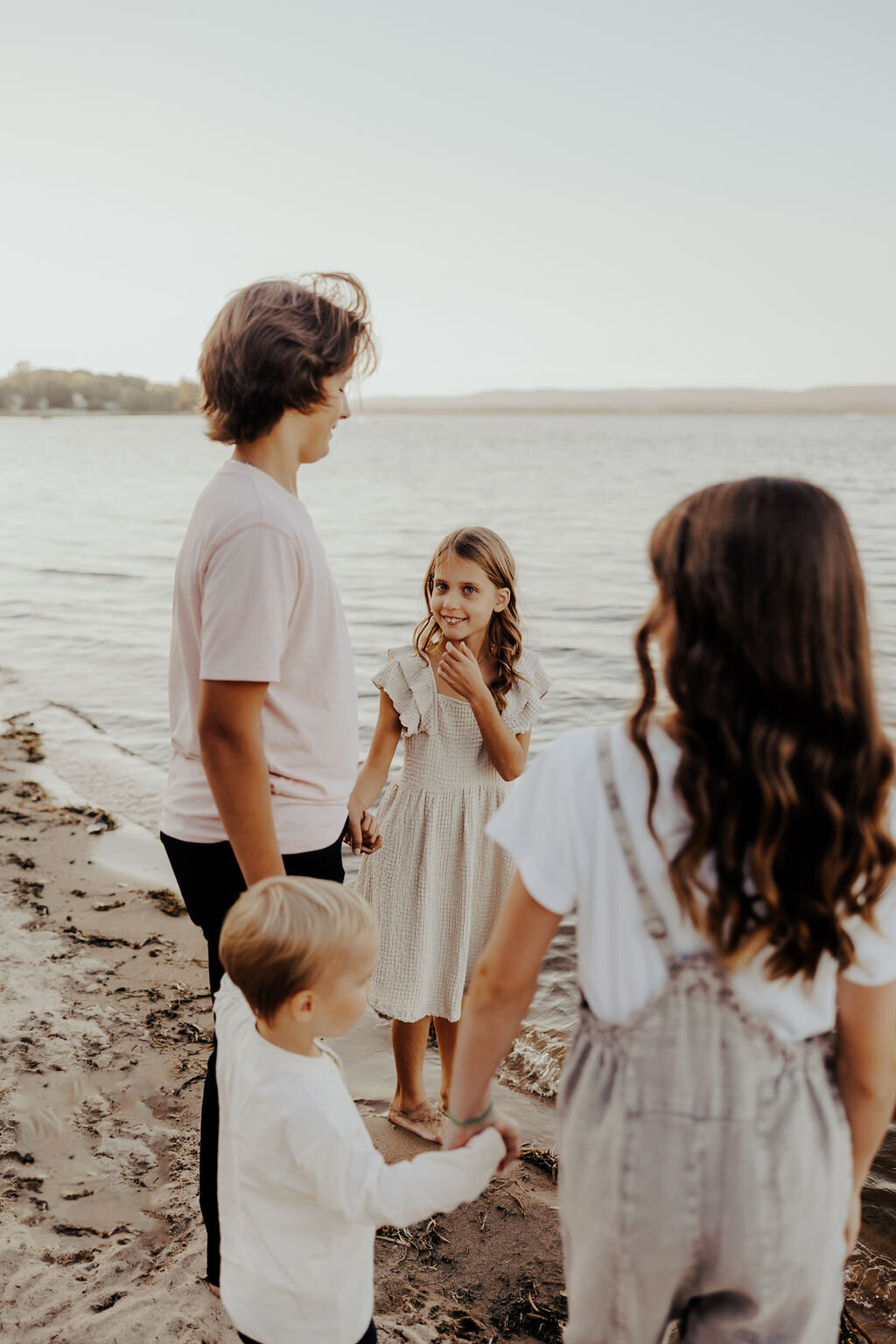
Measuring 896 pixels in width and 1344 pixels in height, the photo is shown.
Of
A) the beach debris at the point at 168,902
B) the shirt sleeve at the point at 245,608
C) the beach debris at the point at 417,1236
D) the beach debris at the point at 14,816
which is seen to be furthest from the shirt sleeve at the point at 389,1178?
the beach debris at the point at 14,816

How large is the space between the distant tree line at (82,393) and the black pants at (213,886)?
101 m

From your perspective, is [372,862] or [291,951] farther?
[372,862]

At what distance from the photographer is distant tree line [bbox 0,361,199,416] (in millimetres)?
101312

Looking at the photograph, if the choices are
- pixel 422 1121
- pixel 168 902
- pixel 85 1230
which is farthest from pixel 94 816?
pixel 85 1230

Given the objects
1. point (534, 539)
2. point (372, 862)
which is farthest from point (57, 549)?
point (372, 862)

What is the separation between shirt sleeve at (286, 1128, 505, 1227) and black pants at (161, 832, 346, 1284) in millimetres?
576

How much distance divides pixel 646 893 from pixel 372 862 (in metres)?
1.88

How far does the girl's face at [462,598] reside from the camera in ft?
10.3

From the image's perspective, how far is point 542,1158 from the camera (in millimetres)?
3209

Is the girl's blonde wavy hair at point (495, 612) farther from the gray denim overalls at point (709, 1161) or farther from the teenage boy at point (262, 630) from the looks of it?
the gray denim overalls at point (709, 1161)

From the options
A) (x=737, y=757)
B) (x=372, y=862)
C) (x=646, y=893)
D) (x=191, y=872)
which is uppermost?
(x=737, y=757)

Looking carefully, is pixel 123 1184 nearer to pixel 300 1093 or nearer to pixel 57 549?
pixel 300 1093

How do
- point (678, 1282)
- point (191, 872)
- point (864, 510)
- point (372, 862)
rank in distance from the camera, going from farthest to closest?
1. point (864, 510)
2. point (372, 862)
3. point (191, 872)
4. point (678, 1282)

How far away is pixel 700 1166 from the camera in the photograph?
51.9 inches
